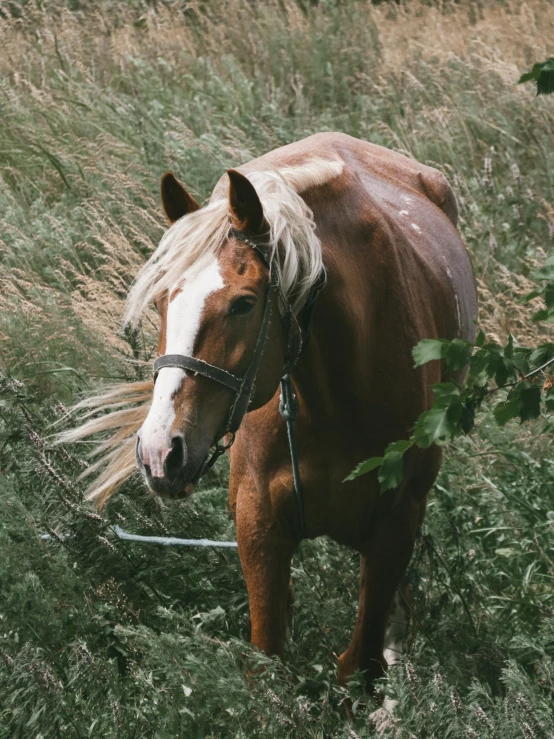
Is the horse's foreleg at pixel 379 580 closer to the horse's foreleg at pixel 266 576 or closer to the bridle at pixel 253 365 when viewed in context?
the horse's foreleg at pixel 266 576

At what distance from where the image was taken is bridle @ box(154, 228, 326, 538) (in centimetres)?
215

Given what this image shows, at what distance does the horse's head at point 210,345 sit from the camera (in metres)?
2.10

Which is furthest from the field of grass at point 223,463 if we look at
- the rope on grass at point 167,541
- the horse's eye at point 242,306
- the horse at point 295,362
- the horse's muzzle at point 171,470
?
the horse's eye at point 242,306

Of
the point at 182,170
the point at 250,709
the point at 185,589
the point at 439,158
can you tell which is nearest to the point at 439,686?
the point at 250,709

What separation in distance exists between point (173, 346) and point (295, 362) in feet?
1.45

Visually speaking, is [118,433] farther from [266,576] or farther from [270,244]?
[270,244]

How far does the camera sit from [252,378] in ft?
7.49

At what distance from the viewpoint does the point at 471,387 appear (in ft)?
6.97

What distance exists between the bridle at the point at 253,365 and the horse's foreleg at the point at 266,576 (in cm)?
43

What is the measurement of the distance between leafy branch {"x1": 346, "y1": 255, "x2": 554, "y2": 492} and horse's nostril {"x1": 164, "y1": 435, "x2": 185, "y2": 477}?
1.16 feet

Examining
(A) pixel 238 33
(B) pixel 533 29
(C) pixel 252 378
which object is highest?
(C) pixel 252 378

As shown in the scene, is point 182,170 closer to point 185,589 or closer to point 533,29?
point 185,589

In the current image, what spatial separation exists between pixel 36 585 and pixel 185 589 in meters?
0.62

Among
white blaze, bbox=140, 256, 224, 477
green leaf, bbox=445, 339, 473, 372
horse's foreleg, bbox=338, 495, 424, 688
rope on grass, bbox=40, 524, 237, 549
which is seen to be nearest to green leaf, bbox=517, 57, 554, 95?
green leaf, bbox=445, 339, 473, 372
